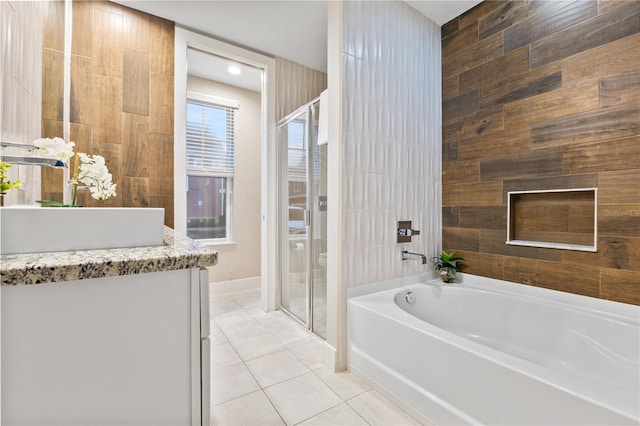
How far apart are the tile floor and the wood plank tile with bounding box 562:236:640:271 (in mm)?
1426

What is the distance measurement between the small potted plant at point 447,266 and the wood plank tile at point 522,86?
3.99ft

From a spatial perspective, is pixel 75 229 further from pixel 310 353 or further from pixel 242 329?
pixel 242 329

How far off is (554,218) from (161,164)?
2.96 m

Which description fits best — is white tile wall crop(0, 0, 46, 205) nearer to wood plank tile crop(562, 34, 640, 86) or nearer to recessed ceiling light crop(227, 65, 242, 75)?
recessed ceiling light crop(227, 65, 242, 75)

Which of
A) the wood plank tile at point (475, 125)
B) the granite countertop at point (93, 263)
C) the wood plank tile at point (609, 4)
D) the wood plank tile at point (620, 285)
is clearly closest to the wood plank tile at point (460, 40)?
the wood plank tile at point (475, 125)

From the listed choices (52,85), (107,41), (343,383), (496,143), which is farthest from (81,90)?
(496,143)

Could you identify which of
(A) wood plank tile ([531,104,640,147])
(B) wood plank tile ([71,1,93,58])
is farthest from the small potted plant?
(B) wood plank tile ([71,1,93,58])

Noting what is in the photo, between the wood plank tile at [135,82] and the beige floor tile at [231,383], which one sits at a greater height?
the wood plank tile at [135,82]

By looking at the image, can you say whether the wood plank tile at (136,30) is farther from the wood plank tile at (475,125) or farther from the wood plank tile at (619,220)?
the wood plank tile at (619,220)

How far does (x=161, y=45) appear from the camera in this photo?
2.35 metres

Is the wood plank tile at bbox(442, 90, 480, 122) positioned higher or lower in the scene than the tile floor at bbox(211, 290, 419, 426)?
higher

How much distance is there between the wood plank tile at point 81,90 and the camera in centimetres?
201

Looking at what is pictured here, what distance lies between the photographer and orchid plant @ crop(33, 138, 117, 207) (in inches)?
36.4

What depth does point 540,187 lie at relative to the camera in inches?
74.4
